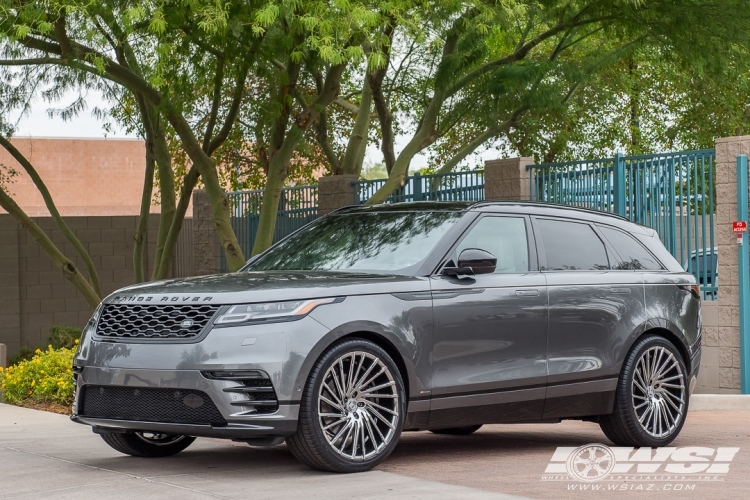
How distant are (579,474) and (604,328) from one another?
4.64 ft

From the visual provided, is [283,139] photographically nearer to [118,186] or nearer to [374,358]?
[374,358]

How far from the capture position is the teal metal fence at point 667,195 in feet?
41.3

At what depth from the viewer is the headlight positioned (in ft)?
22.5

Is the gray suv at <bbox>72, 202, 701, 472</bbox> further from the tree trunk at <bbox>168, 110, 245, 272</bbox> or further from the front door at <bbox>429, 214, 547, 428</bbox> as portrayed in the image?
the tree trunk at <bbox>168, 110, 245, 272</bbox>

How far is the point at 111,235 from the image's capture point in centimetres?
2253

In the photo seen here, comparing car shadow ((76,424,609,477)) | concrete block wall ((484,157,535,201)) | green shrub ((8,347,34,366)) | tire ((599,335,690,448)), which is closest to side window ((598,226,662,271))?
tire ((599,335,690,448))

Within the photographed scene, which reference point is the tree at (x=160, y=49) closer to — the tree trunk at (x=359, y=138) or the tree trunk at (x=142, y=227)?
the tree trunk at (x=142, y=227)

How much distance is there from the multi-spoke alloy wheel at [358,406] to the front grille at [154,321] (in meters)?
0.83

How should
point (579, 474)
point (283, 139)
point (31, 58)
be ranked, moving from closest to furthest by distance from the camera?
point (579, 474), point (283, 139), point (31, 58)

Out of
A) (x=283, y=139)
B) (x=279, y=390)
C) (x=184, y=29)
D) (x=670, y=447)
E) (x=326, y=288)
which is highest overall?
(x=184, y=29)

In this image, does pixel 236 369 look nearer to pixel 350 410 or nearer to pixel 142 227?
pixel 350 410

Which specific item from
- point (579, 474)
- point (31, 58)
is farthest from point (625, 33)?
point (579, 474)

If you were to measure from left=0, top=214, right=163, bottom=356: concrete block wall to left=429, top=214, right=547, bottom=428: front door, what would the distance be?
15.0 meters

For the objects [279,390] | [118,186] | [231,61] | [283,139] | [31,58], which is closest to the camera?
[279,390]
